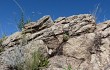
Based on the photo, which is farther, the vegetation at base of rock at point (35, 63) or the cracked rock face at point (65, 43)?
the cracked rock face at point (65, 43)

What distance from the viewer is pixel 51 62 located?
942cm

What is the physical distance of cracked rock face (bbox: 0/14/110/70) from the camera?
9266 millimetres

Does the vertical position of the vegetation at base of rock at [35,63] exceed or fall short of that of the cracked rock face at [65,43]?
it falls short

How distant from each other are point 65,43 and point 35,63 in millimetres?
1953

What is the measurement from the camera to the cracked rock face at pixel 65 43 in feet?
30.4

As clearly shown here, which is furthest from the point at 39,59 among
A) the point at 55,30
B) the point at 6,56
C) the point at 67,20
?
the point at 67,20

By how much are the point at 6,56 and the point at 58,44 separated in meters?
2.03

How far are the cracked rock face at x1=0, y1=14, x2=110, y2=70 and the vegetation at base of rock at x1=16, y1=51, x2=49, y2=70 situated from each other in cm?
19

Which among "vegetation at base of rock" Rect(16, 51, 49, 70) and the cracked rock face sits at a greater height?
the cracked rock face

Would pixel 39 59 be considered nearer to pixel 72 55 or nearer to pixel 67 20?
pixel 72 55

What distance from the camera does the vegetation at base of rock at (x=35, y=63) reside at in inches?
340

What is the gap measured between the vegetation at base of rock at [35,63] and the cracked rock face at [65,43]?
7.3 inches

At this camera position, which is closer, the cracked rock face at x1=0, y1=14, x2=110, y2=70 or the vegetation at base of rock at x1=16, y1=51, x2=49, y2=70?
the vegetation at base of rock at x1=16, y1=51, x2=49, y2=70

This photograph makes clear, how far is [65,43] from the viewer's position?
10273 millimetres
